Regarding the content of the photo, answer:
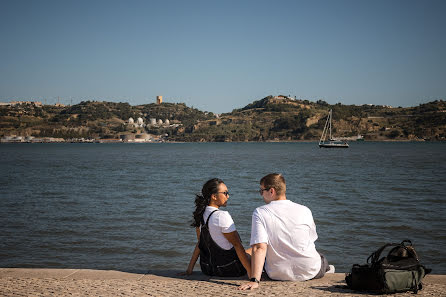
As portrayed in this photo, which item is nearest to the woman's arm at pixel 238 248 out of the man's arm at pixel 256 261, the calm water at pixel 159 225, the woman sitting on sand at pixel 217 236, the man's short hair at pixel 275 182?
the woman sitting on sand at pixel 217 236

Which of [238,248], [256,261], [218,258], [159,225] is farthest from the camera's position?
[159,225]

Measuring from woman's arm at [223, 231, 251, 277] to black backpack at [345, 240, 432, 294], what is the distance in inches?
51.5

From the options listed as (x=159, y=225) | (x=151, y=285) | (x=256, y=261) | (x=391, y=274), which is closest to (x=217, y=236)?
(x=256, y=261)

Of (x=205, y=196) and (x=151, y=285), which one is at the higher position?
(x=205, y=196)

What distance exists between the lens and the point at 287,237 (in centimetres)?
559

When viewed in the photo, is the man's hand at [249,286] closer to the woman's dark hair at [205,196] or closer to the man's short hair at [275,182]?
the woman's dark hair at [205,196]

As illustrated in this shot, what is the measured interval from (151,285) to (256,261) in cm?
152

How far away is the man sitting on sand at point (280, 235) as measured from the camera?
5.45 meters

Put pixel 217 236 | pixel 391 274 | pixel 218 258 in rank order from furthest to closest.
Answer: pixel 218 258
pixel 217 236
pixel 391 274

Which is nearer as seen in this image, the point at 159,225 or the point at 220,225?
the point at 220,225

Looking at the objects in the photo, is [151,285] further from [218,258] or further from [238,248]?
[238,248]

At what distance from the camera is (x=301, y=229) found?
5574 millimetres

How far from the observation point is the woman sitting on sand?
582 centimetres

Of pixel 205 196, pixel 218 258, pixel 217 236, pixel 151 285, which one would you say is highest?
pixel 205 196
